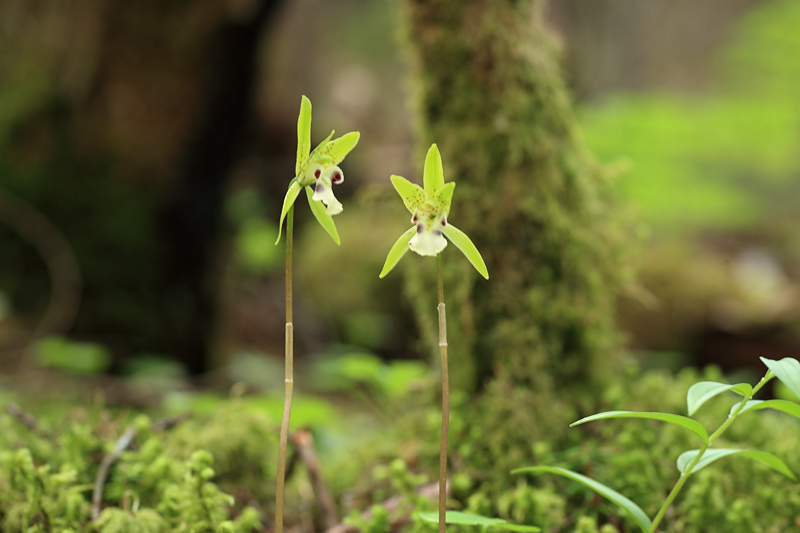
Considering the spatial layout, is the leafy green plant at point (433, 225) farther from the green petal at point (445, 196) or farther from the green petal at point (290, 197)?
the green petal at point (290, 197)

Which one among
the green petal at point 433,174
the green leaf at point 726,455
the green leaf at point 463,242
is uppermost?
the green petal at point 433,174

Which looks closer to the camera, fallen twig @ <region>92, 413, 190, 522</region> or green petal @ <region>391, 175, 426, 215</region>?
green petal @ <region>391, 175, 426, 215</region>

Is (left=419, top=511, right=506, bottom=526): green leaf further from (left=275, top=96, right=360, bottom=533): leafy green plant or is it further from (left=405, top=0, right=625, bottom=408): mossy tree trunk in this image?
(left=405, top=0, right=625, bottom=408): mossy tree trunk

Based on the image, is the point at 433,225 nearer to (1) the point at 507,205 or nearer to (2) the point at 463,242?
(2) the point at 463,242

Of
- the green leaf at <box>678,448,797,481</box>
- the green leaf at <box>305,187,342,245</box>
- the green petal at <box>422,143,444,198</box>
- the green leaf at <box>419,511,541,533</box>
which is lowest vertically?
the green leaf at <box>419,511,541,533</box>

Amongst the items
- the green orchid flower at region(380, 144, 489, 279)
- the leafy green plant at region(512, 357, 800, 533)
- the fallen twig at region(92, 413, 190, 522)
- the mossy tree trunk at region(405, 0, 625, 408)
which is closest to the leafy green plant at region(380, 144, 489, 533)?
the green orchid flower at region(380, 144, 489, 279)

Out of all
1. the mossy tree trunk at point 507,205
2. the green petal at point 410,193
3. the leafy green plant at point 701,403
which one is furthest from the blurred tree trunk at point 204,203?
the leafy green plant at point 701,403

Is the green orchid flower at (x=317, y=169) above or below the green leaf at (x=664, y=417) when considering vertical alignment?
above
